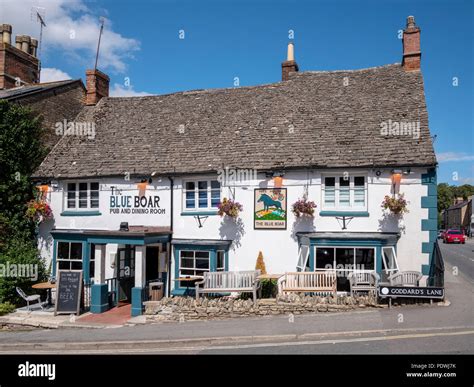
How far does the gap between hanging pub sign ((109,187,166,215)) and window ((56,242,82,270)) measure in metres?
2.16

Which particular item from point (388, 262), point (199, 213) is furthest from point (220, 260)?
point (388, 262)

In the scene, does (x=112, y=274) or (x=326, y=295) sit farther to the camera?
(x=112, y=274)

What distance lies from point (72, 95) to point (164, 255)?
1187 centimetres

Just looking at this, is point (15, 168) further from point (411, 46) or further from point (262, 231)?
point (411, 46)

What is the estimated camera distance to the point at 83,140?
66.3ft

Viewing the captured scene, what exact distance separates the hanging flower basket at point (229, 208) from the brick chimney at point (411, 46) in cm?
967

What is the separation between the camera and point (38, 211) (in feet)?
58.7

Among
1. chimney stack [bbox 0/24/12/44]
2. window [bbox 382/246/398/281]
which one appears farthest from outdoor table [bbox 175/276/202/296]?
chimney stack [bbox 0/24/12/44]

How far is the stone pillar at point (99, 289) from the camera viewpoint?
49.8 feet

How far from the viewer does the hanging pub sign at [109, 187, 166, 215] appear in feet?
56.7

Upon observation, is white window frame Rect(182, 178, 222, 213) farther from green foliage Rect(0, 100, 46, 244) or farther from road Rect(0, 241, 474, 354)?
green foliage Rect(0, 100, 46, 244)
